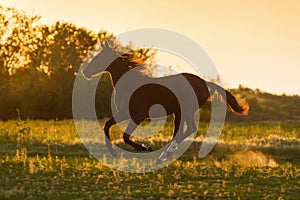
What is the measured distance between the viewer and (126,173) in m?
11.8

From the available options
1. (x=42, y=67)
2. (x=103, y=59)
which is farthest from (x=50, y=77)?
(x=103, y=59)

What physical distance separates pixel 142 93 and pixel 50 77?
98.9 feet

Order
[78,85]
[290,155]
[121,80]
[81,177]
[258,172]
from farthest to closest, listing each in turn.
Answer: [78,85] < [290,155] < [121,80] < [258,172] < [81,177]

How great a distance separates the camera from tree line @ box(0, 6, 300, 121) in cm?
3878

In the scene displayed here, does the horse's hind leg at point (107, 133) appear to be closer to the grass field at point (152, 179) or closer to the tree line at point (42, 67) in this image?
the grass field at point (152, 179)

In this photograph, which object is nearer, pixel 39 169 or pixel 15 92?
pixel 39 169

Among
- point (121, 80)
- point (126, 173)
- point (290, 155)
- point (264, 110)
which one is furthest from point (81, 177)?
point (264, 110)

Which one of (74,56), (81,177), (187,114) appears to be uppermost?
(74,56)

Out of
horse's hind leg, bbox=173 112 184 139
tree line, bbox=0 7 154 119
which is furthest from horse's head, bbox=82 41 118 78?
tree line, bbox=0 7 154 119

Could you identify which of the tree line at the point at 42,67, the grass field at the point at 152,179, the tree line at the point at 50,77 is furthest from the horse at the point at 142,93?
the tree line at the point at 42,67

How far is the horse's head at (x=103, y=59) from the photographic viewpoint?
563 inches

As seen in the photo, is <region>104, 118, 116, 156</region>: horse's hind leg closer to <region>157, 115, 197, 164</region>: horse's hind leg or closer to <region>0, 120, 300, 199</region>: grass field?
<region>0, 120, 300, 199</region>: grass field

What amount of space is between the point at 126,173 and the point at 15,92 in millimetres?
28684

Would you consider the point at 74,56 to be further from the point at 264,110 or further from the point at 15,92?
the point at 264,110
